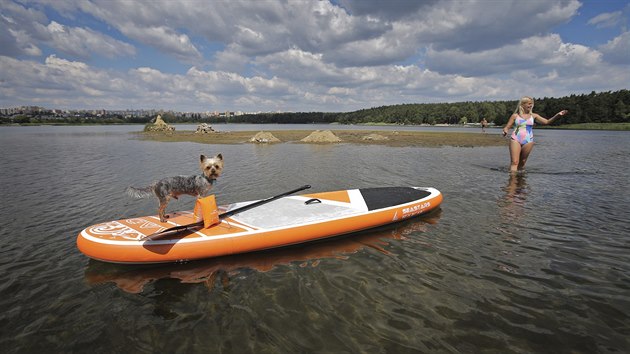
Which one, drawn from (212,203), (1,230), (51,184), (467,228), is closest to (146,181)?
(51,184)

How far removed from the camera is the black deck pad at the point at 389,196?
26.6ft

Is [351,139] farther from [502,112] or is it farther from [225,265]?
[502,112]

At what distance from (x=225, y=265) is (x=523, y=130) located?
14108mm

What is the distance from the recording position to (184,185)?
6.46 meters

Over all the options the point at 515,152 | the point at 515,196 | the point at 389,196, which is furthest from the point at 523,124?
the point at 389,196

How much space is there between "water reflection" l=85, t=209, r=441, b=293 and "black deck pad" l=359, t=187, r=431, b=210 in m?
1.00

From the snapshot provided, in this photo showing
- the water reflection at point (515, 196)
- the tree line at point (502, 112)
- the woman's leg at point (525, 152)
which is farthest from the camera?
the tree line at point (502, 112)

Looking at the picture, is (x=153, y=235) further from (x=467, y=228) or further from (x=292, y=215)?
(x=467, y=228)

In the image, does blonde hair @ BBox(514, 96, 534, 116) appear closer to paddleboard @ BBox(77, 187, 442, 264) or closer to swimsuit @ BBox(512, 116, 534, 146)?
swimsuit @ BBox(512, 116, 534, 146)

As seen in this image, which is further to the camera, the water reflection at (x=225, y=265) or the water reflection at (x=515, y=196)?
the water reflection at (x=515, y=196)

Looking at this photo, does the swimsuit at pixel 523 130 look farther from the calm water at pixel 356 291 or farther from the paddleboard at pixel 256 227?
the paddleboard at pixel 256 227

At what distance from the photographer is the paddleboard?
573 cm

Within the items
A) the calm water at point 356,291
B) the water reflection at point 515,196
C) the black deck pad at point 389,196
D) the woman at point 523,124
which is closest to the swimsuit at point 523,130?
the woman at point 523,124

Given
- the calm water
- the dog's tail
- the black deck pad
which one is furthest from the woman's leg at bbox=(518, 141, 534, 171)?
the dog's tail
